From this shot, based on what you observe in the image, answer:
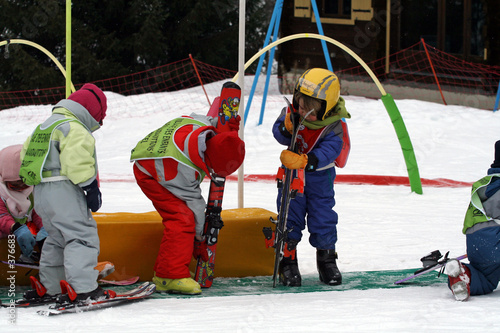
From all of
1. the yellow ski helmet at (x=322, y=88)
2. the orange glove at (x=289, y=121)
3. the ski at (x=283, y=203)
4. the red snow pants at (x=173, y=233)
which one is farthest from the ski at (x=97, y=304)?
the yellow ski helmet at (x=322, y=88)

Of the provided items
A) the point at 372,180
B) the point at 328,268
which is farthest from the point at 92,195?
the point at 372,180

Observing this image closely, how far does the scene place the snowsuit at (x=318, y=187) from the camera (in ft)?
13.1

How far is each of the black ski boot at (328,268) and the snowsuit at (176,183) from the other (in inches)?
32.0

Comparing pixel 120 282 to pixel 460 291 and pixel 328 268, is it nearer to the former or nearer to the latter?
pixel 328 268

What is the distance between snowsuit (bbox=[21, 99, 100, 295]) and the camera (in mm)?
3299

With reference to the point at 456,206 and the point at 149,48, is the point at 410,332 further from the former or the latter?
the point at 149,48

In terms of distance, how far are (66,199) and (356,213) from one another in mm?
3524

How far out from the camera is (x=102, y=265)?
153 inches

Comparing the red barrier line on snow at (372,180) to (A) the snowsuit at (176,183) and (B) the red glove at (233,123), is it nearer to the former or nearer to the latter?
(B) the red glove at (233,123)

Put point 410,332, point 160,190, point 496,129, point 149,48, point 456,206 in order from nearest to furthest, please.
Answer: point 410,332 < point 160,190 < point 456,206 < point 496,129 < point 149,48

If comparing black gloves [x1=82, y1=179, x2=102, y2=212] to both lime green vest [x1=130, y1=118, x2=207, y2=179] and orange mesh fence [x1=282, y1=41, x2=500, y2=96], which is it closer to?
lime green vest [x1=130, y1=118, x2=207, y2=179]

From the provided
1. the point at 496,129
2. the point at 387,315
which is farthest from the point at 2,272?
the point at 496,129

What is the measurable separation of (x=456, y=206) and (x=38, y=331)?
4.73 m

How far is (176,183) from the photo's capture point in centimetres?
369
